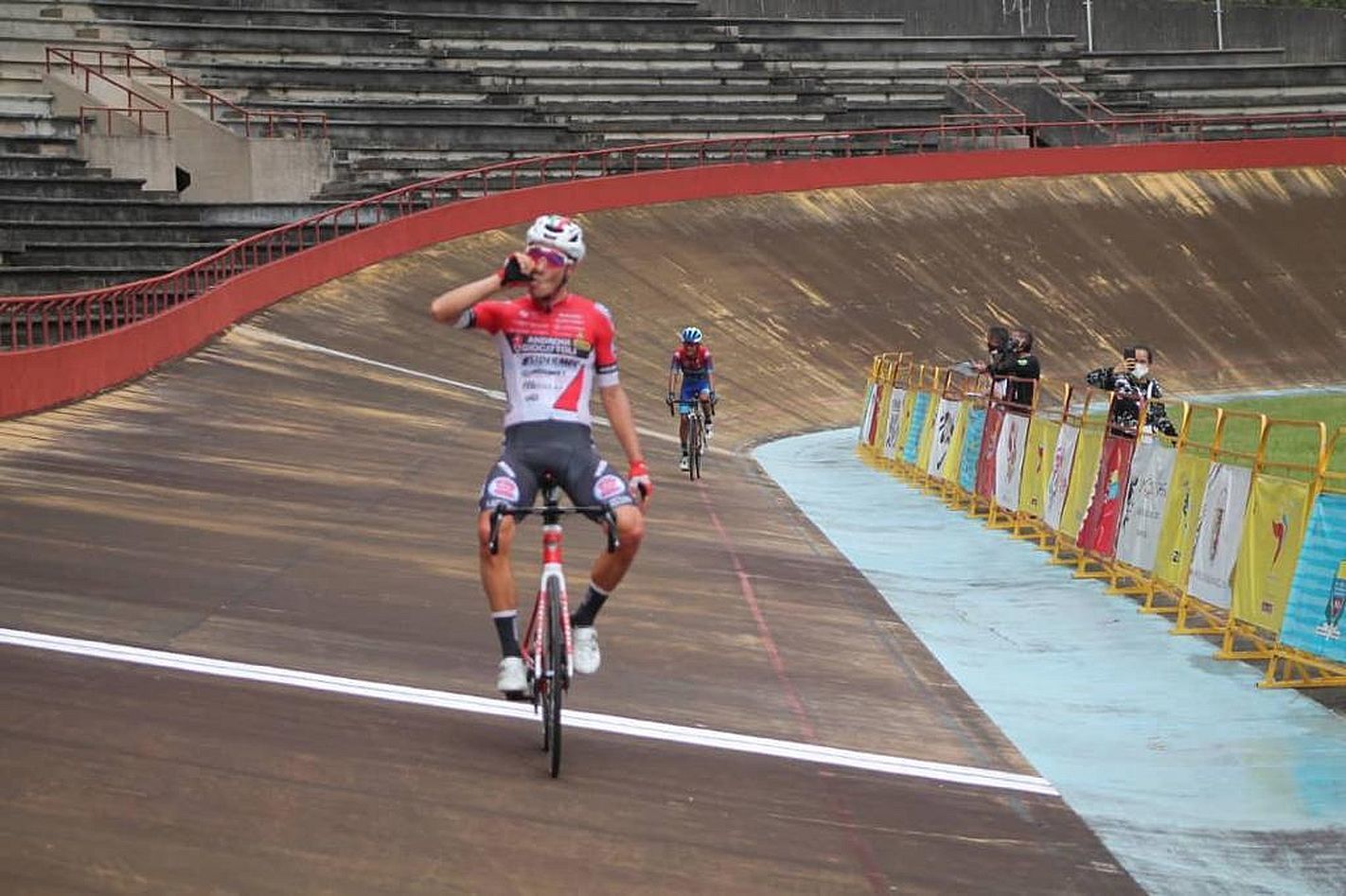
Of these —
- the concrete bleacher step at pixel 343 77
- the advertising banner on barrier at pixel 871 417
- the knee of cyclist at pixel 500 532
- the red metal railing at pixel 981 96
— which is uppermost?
the red metal railing at pixel 981 96

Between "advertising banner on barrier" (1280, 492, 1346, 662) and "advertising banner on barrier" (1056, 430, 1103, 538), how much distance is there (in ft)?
14.9

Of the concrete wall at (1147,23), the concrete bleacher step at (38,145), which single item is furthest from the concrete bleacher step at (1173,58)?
the concrete bleacher step at (38,145)

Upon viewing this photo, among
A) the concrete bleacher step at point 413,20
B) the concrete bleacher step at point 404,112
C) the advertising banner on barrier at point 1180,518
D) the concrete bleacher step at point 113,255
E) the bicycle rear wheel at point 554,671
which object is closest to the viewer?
the bicycle rear wheel at point 554,671

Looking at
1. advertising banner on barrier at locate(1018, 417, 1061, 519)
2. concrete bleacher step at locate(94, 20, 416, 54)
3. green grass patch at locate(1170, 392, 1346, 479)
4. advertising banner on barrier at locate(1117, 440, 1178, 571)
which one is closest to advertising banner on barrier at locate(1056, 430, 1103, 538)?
advertising banner on barrier at locate(1018, 417, 1061, 519)

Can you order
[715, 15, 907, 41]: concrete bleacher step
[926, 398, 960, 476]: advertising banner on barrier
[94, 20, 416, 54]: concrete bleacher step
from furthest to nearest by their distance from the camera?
1. [715, 15, 907, 41]: concrete bleacher step
2. [94, 20, 416, 54]: concrete bleacher step
3. [926, 398, 960, 476]: advertising banner on barrier

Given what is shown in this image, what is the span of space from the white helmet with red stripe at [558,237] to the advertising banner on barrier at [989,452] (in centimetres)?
1119

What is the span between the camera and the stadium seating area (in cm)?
4144

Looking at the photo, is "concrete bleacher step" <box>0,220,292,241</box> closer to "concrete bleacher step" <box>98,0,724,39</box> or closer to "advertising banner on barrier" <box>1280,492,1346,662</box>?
"concrete bleacher step" <box>98,0,724,39</box>

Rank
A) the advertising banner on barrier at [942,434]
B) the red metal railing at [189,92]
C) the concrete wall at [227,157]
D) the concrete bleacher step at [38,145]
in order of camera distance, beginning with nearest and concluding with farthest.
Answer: the advertising banner on barrier at [942,434] < the concrete bleacher step at [38,145] < the concrete wall at [227,157] < the red metal railing at [189,92]

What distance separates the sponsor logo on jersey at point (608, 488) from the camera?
742 cm

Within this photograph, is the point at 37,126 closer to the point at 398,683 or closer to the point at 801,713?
the point at 398,683

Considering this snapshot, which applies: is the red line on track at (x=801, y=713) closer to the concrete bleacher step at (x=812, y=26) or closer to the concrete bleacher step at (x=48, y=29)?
the concrete bleacher step at (x=48, y=29)

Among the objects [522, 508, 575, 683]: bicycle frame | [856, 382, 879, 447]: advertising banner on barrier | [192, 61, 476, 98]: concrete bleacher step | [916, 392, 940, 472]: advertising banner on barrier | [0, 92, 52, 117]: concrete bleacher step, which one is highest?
[192, 61, 476, 98]: concrete bleacher step

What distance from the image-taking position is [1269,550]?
10219 millimetres
